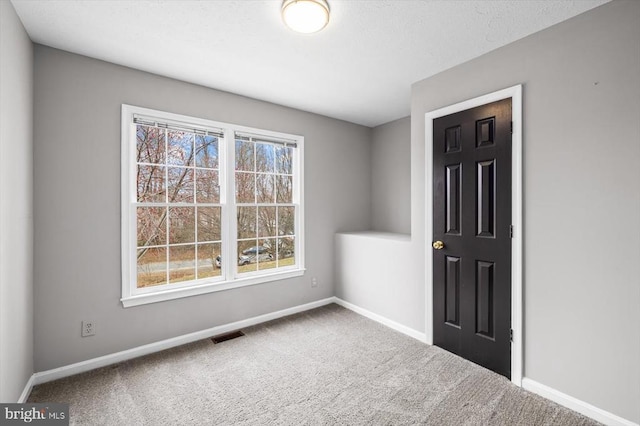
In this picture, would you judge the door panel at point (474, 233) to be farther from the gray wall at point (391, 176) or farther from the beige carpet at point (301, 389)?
the gray wall at point (391, 176)

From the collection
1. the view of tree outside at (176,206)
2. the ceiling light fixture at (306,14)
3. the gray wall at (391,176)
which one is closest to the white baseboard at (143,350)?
the view of tree outside at (176,206)

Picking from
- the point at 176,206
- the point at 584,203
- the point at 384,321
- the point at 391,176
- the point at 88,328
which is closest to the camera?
the point at 584,203

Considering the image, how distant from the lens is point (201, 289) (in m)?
2.87

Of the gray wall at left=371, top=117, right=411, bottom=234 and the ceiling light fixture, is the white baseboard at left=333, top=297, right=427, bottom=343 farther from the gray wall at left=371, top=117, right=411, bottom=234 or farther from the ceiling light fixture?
the ceiling light fixture

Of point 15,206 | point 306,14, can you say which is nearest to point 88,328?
point 15,206

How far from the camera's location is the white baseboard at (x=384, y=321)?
283cm

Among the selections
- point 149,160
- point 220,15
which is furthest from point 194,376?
point 220,15

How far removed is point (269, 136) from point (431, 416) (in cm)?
294

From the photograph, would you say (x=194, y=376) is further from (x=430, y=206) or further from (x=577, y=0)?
(x=577, y=0)

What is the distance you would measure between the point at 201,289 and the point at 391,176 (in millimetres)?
2792

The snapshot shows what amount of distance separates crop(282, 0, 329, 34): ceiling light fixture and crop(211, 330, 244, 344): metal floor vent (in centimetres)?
272

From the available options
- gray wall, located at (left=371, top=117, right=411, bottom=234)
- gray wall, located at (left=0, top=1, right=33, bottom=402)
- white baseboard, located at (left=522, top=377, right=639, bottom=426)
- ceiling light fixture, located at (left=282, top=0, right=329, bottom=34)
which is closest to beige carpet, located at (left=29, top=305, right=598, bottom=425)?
white baseboard, located at (left=522, top=377, right=639, bottom=426)

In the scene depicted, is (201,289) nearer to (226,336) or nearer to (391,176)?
(226,336)

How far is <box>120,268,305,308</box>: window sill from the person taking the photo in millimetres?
2525
